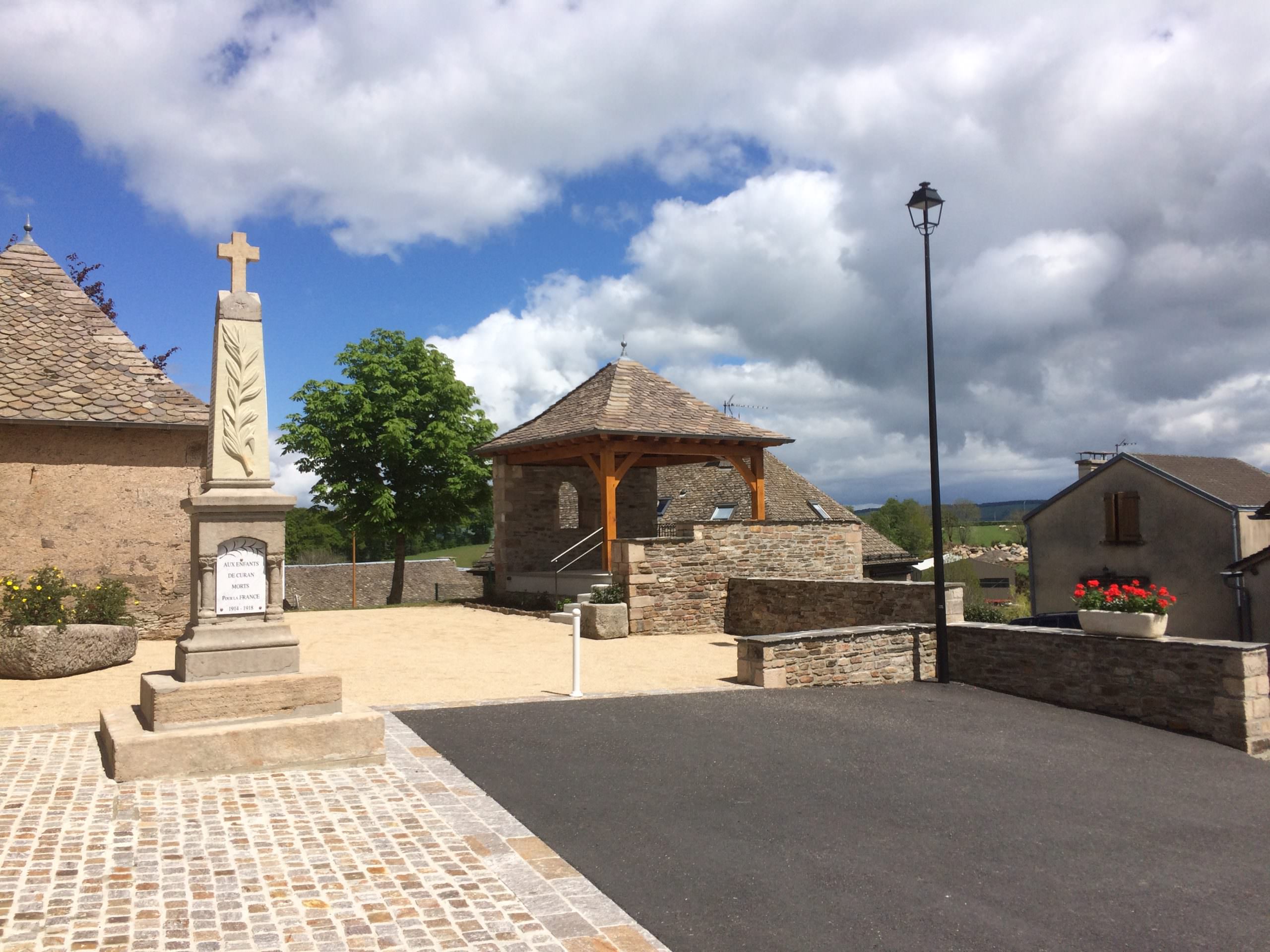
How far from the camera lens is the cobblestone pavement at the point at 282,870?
145 inches

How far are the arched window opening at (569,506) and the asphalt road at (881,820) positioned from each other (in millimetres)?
16243

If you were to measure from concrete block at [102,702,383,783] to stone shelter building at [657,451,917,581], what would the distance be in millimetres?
21590

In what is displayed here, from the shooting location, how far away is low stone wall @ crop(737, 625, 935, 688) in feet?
33.3

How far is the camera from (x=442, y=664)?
11789 millimetres

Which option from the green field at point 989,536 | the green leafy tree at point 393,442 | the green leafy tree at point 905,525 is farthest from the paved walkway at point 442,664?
the green field at point 989,536

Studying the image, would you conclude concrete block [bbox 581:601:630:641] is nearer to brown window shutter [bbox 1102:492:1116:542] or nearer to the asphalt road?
the asphalt road

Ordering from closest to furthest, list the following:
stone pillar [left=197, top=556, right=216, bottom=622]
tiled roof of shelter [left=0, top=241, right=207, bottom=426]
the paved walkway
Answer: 1. stone pillar [left=197, top=556, right=216, bottom=622]
2. the paved walkway
3. tiled roof of shelter [left=0, top=241, right=207, bottom=426]

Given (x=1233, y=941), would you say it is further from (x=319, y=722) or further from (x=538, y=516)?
(x=538, y=516)

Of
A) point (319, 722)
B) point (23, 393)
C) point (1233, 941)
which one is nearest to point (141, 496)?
point (23, 393)

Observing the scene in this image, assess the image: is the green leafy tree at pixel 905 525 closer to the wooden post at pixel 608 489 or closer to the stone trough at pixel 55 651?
the wooden post at pixel 608 489

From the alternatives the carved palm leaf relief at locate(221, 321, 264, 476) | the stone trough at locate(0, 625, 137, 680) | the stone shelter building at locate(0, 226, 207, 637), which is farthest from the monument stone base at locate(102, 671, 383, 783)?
the stone shelter building at locate(0, 226, 207, 637)

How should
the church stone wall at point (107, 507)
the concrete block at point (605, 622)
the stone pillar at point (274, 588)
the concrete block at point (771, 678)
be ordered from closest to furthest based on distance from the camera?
1. the stone pillar at point (274, 588)
2. the concrete block at point (771, 678)
3. the church stone wall at point (107, 507)
4. the concrete block at point (605, 622)

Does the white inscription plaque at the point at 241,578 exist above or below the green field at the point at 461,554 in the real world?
above

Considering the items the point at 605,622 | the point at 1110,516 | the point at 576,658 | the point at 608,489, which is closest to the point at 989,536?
the point at 1110,516
